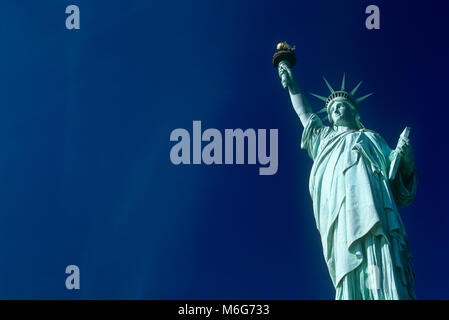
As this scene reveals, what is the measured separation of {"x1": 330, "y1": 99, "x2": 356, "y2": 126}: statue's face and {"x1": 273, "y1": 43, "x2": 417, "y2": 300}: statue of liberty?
0.08 feet

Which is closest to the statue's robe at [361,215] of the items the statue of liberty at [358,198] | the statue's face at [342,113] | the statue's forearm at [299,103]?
the statue of liberty at [358,198]

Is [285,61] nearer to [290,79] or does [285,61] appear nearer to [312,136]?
[290,79]

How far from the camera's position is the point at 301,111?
21359mm

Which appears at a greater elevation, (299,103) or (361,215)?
(299,103)

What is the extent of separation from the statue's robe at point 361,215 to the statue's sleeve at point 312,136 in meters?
0.15

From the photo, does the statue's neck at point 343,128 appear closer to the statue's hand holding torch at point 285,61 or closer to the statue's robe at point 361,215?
the statue's robe at point 361,215

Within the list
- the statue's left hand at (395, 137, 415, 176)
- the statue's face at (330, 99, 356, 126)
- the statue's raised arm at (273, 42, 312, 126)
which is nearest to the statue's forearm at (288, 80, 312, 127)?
the statue's raised arm at (273, 42, 312, 126)

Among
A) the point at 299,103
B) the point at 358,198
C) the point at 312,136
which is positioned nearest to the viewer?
the point at 358,198

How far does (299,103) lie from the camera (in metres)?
21.5

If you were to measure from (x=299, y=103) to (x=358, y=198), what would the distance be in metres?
4.42

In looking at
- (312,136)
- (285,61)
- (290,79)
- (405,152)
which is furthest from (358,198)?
(285,61)

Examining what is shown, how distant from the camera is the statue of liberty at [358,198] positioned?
1683 cm

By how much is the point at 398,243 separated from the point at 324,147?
3.56 metres
